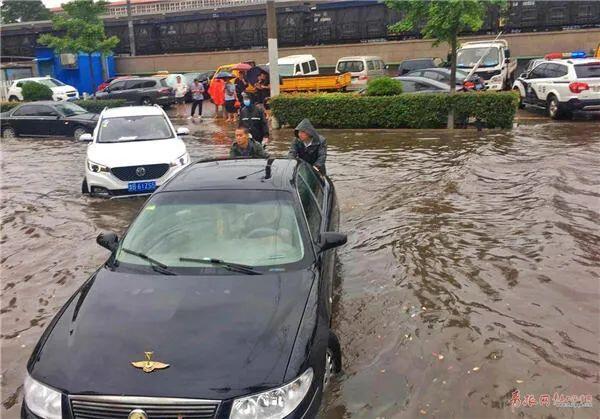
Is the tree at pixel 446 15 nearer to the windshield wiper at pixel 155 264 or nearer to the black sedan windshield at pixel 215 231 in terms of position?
the black sedan windshield at pixel 215 231

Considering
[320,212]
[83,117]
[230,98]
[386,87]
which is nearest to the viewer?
[320,212]

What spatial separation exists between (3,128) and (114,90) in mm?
8693

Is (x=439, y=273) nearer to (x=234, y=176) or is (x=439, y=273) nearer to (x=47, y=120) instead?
(x=234, y=176)

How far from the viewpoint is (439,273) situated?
20.8 ft

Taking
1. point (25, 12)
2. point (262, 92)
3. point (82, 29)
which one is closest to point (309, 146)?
point (262, 92)

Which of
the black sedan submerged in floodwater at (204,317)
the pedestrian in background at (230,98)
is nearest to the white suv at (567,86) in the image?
the pedestrian in background at (230,98)

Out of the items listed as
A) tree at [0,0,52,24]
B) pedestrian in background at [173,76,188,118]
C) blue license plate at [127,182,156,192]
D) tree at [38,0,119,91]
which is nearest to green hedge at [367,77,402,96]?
blue license plate at [127,182,156,192]

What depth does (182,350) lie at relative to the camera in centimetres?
327

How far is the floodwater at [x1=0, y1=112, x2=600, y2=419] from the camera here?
4.27 m

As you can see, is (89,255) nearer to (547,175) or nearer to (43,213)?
(43,213)

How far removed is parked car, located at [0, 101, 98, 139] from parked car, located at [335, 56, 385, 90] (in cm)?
1184

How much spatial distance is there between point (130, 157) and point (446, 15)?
35.6 ft

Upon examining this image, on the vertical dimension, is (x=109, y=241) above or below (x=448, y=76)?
below

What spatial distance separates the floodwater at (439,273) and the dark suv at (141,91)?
14132 millimetres
